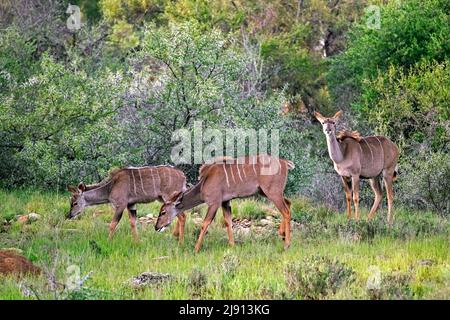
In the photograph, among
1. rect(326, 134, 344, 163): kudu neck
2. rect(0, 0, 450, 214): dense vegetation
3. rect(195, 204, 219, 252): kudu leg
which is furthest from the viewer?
rect(0, 0, 450, 214): dense vegetation

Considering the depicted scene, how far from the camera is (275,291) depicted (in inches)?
318

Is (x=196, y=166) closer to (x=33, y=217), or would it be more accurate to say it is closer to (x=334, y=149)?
(x=334, y=149)

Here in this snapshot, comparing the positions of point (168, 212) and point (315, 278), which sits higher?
point (168, 212)

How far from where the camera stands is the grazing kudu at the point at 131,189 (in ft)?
38.2

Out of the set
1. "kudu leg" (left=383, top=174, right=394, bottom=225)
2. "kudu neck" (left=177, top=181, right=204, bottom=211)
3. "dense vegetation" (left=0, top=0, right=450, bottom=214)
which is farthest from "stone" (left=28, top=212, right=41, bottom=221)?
"kudu leg" (left=383, top=174, right=394, bottom=225)

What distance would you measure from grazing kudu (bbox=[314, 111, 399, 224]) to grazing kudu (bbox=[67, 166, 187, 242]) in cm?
269

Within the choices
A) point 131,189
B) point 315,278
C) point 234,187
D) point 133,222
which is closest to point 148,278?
point 315,278

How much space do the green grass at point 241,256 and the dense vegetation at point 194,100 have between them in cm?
98

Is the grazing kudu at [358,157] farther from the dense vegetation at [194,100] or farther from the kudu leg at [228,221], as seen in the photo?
the kudu leg at [228,221]

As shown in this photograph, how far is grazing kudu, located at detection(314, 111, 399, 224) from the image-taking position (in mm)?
13125

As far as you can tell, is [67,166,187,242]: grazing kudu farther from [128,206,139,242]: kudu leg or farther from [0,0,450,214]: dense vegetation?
[0,0,450,214]: dense vegetation

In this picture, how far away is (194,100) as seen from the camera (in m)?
14.6

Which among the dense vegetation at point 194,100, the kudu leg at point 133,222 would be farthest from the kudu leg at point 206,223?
the dense vegetation at point 194,100

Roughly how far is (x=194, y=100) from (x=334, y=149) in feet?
9.16
